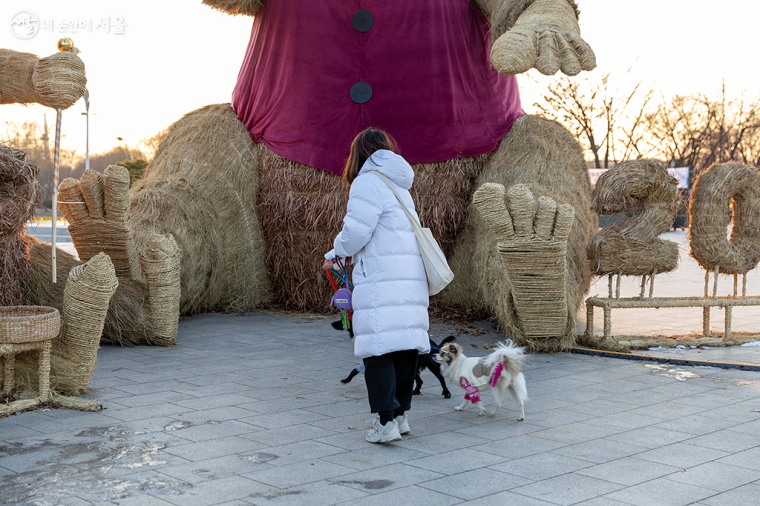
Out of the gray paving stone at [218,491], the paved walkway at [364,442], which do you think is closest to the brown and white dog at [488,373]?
the paved walkway at [364,442]

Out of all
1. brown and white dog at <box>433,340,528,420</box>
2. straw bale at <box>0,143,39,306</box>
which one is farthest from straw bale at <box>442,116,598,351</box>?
straw bale at <box>0,143,39,306</box>

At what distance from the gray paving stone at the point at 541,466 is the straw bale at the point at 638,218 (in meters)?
3.00

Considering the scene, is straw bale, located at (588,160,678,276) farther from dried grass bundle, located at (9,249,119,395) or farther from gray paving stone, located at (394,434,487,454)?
dried grass bundle, located at (9,249,119,395)

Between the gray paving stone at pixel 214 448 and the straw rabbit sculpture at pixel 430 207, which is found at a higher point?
the straw rabbit sculpture at pixel 430 207

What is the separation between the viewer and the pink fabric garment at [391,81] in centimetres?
749

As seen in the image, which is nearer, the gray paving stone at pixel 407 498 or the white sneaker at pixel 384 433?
the gray paving stone at pixel 407 498

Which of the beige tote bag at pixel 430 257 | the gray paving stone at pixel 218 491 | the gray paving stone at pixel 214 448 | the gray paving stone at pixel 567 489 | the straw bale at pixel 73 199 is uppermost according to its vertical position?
the straw bale at pixel 73 199

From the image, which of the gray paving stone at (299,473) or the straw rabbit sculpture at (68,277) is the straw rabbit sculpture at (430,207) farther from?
Result: the gray paving stone at (299,473)

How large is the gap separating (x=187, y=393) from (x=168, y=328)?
1.67m

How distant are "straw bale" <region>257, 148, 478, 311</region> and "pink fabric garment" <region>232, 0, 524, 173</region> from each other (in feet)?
0.51

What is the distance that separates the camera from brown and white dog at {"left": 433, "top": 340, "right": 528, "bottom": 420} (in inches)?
165

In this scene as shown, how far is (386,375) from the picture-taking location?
3.76 m

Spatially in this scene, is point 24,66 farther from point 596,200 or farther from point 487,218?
point 596,200

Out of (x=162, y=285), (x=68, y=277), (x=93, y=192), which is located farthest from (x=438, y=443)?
(x=93, y=192)
